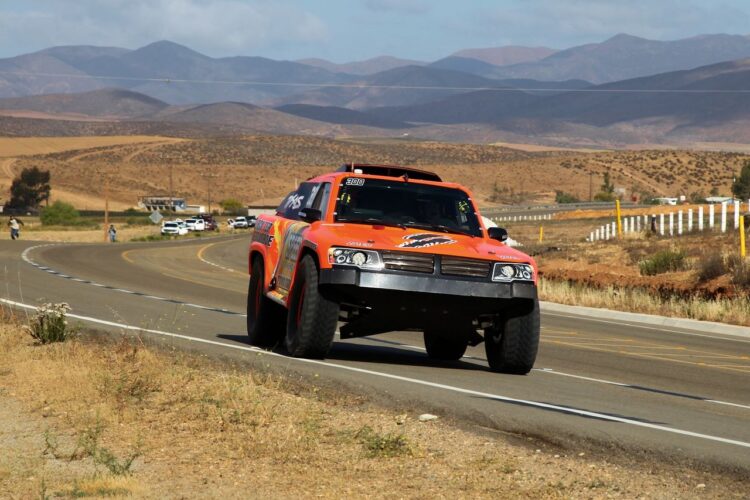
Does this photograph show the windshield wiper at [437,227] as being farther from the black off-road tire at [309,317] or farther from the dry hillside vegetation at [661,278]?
the dry hillside vegetation at [661,278]

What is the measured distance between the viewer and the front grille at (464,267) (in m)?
12.8

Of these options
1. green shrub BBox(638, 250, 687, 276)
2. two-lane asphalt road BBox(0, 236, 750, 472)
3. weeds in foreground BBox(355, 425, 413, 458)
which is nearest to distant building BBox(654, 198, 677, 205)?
green shrub BBox(638, 250, 687, 276)

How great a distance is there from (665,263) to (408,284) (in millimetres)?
23082

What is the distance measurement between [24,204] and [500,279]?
14910 centimetres

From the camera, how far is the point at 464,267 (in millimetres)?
12875

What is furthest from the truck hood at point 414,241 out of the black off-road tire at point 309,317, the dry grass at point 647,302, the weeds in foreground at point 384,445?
the dry grass at point 647,302

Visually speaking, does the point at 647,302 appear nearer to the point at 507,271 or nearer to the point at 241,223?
the point at 507,271

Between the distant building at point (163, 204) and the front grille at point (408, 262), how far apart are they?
143057 millimetres

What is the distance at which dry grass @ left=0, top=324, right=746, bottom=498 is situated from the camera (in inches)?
305

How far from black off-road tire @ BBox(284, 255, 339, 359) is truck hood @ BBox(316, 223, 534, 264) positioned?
1.43ft

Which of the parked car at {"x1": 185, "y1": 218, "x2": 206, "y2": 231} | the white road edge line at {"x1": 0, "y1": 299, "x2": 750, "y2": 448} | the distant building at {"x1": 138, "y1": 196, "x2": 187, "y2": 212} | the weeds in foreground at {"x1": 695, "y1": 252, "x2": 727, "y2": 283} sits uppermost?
the white road edge line at {"x1": 0, "y1": 299, "x2": 750, "y2": 448}

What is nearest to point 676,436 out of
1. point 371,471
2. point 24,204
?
point 371,471

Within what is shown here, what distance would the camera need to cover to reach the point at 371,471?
26.8 feet

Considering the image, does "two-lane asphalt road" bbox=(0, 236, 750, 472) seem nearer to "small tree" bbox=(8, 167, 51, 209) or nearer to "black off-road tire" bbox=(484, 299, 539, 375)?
"black off-road tire" bbox=(484, 299, 539, 375)
